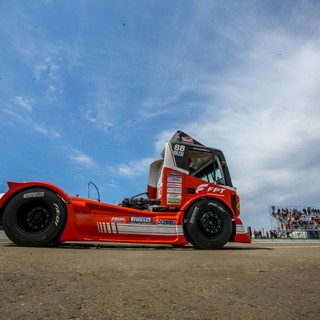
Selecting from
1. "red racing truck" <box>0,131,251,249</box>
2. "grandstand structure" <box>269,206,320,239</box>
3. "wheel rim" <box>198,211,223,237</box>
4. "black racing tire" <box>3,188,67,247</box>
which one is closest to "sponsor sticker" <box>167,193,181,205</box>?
"red racing truck" <box>0,131,251,249</box>

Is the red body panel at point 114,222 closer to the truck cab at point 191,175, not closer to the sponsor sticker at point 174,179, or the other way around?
the truck cab at point 191,175

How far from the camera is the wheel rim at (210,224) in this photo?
23.6 ft

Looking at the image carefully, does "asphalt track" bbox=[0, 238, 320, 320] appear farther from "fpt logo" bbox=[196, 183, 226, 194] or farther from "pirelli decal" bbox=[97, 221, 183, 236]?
"fpt logo" bbox=[196, 183, 226, 194]

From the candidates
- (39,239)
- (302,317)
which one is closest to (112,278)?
(302,317)

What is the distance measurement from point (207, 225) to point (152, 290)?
4390 mm

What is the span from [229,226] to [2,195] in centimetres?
480

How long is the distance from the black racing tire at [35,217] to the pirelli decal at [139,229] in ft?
2.89

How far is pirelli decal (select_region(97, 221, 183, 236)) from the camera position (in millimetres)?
6973

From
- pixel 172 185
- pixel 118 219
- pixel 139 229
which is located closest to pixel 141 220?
pixel 139 229

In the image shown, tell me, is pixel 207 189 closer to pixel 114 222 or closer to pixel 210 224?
pixel 210 224

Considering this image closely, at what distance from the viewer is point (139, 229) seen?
282 inches

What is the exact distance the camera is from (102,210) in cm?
705

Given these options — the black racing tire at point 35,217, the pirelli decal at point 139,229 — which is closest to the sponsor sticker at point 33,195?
the black racing tire at point 35,217

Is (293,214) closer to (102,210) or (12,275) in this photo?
(102,210)
